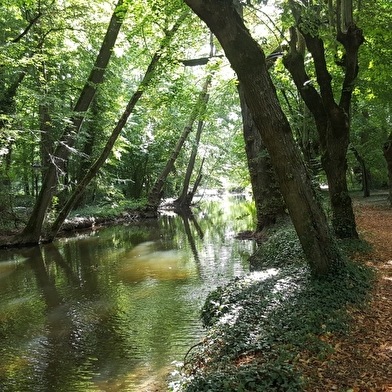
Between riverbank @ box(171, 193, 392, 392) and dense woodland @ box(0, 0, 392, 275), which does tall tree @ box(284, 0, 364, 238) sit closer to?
dense woodland @ box(0, 0, 392, 275)

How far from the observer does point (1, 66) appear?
11.8 m

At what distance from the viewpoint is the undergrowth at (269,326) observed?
11.8 feet

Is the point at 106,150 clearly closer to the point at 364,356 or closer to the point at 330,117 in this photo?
the point at 330,117

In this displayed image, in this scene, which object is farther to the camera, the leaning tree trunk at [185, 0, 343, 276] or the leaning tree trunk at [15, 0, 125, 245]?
the leaning tree trunk at [15, 0, 125, 245]

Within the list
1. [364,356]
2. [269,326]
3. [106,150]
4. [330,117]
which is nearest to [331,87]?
[330,117]

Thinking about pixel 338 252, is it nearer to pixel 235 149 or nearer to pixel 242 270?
pixel 242 270

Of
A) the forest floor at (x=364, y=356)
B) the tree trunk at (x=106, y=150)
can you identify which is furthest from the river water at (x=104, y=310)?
the forest floor at (x=364, y=356)

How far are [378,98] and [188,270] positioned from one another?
8917 mm

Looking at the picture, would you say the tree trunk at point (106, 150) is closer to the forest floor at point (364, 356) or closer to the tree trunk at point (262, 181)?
the tree trunk at point (262, 181)

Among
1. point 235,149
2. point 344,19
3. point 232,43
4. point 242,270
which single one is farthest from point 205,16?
point 235,149

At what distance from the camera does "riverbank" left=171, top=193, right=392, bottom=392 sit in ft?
11.7

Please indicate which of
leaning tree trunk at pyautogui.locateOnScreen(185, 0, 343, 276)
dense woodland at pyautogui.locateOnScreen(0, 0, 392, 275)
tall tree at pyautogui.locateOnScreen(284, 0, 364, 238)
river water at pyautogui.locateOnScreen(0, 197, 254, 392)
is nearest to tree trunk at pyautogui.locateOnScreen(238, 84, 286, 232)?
dense woodland at pyautogui.locateOnScreen(0, 0, 392, 275)

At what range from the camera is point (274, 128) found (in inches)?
233

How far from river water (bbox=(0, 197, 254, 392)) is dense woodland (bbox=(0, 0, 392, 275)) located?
266cm
